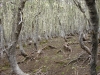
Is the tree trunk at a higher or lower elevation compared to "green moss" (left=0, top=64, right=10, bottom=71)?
higher

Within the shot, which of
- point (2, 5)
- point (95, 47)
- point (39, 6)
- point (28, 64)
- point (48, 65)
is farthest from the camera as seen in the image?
point (39, 6)

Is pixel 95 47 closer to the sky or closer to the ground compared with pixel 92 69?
closer to the sky

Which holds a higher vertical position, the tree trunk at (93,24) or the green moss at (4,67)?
the tree trunk at (93,24)

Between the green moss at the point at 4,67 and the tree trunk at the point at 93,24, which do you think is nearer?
the tree trunk at the point at 93,24

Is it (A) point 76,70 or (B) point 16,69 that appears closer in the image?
(B) point 16,69

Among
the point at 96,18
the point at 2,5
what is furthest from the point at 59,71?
the point at 2,5

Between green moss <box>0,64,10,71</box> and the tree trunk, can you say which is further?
green moss <box>0,64,10,71</box>

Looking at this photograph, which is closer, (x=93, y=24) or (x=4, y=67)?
(x=93, y=24)

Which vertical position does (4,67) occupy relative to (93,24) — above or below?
below

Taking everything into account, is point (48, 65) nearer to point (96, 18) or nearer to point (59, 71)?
point (59, 71)

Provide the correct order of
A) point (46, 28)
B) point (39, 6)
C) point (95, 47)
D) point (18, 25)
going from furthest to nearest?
point (46, 28) → point (39, 6) → point (18, 25) → point (95, 47)

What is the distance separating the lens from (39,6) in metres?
20.8

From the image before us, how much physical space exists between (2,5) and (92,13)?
1196 centimetres

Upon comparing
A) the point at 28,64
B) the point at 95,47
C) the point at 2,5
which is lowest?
the point at 28,64
